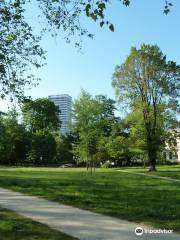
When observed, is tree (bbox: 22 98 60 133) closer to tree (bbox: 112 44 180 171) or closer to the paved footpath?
tree (bbox: 112 44 180 171)

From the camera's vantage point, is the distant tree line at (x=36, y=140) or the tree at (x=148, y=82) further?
the distant tree line at (x=36, y=140)

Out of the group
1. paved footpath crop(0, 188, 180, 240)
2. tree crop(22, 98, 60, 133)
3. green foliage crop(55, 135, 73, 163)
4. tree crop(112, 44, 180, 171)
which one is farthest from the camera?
green foliage crop(55, 135, 73, 163)

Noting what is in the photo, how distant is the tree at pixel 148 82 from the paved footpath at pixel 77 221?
39554mm


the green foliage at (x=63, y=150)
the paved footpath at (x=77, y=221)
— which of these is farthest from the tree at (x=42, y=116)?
the paved footpath at (x=77, y=221)

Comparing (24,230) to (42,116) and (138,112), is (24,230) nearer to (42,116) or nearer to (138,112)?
(138,112)

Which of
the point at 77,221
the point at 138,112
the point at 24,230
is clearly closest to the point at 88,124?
the point at 138,112

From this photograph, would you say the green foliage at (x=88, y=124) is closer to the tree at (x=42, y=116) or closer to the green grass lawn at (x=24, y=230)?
the tree at (x=42, y=116)

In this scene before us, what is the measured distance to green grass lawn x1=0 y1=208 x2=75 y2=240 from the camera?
30.3ft

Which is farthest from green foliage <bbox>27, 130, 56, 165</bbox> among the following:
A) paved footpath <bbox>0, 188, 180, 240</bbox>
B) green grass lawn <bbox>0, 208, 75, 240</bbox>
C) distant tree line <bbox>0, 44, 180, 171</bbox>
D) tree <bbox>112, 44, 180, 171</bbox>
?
green grass lawn <bbox>0, 208, 75, 240</bbox>

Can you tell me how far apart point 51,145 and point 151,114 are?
46.5m

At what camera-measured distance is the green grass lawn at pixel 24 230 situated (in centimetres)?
924

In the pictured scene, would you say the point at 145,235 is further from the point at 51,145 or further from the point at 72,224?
the point at 51,145

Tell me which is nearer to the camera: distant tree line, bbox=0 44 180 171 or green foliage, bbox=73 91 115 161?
distant tree line, bbox=0 44 180 171

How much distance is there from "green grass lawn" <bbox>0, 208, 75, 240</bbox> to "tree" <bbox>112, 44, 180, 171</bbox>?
140ft
